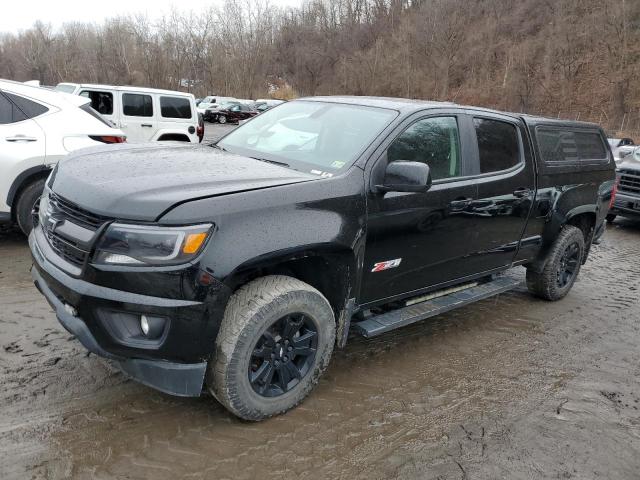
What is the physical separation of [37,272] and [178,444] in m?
1.27

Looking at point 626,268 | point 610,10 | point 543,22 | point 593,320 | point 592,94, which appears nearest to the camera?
point 593,320

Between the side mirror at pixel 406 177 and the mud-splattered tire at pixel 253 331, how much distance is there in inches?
31.7

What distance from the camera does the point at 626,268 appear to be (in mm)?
6758

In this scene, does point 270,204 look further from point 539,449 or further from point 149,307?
point 539,449

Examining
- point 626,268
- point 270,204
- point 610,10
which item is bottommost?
point 626,268

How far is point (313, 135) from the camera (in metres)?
3.62

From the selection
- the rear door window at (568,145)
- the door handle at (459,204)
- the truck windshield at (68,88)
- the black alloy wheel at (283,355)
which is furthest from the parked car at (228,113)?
the black alloy wheel at (283,355)

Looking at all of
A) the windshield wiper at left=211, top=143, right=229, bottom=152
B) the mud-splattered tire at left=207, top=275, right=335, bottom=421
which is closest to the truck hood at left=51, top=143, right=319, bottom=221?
the windshield wiper at left=211, top=143, right=229, bottom=152

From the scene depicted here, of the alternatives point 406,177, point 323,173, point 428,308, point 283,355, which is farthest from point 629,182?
point 283,355

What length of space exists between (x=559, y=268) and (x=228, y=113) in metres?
29.9

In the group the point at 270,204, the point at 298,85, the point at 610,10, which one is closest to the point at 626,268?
the point at 270,204

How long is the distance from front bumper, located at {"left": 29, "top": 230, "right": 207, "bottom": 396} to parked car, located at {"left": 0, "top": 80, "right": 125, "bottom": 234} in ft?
9.70

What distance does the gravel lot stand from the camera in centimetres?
259

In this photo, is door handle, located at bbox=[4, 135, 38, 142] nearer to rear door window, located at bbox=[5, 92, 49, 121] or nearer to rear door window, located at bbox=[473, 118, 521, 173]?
rear door window, located at bbox=[5, 92, 49, 121]
